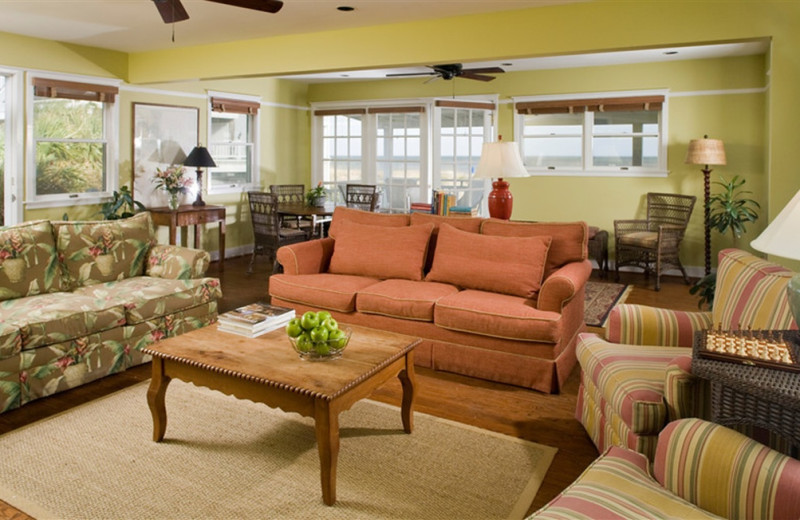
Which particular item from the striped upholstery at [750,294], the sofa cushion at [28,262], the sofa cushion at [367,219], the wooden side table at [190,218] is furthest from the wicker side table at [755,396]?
the wooden side table at [190,218]

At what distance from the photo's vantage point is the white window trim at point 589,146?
720 cm

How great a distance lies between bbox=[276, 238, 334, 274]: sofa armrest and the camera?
4.54 meters

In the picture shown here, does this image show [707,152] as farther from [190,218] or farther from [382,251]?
[190,218]

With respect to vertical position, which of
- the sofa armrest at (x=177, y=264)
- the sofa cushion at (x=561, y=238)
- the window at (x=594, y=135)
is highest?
the window at (x=594, y=135)

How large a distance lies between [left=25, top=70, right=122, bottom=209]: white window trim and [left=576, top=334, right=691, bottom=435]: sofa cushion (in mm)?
5341

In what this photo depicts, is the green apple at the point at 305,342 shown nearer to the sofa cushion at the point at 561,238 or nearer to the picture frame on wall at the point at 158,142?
the sofa cushion at the point at 561,238

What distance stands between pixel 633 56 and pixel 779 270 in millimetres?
4972

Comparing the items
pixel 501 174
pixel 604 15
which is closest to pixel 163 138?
pixel 501 174

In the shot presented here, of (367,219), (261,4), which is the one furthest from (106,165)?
(261,4)

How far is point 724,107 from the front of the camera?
6.90m

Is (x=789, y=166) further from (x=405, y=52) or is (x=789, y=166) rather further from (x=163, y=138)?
(x=163, y=138)

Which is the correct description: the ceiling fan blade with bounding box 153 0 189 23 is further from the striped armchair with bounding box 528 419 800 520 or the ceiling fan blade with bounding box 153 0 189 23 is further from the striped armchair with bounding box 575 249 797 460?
the striped armchair with bounding box 528 419 800 520

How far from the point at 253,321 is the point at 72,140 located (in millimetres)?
4349

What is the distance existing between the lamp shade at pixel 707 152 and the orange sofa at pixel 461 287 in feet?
10.6
